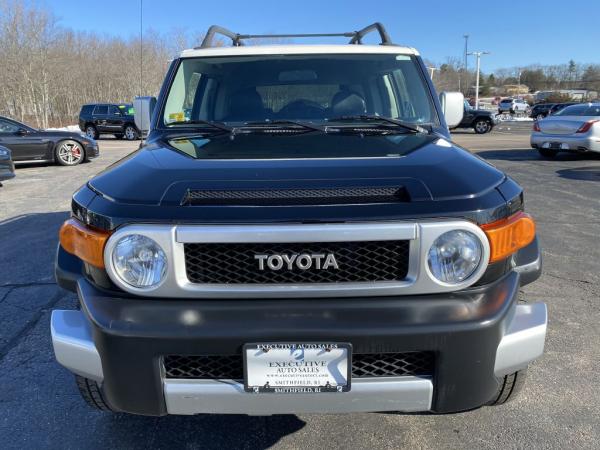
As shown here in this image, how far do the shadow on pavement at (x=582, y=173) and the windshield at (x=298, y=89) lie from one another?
8376 mm

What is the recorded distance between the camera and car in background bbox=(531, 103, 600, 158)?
12.1 metres

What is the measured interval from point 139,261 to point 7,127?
42.5ft

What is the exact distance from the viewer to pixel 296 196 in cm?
185

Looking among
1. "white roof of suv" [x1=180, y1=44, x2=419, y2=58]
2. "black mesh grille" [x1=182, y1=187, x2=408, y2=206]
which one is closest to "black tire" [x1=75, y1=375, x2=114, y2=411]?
"black mesh grille" [x1=182, y1=187, x2=408, y2=206]

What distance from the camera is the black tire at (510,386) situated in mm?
2160

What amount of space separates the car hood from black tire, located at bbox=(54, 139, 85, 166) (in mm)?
12123

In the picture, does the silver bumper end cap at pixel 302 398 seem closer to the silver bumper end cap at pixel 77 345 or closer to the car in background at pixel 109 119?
the silver bumper end cap at pixel 77 345

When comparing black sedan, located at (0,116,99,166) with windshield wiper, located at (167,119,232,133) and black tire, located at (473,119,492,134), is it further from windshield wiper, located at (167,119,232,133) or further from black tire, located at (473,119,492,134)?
black tire, located at (473,119,492,134)

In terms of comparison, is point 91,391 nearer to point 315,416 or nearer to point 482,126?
point 315,416

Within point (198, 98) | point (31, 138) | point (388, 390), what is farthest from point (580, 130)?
point (31, 138)

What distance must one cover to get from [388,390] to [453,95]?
7.30 ft

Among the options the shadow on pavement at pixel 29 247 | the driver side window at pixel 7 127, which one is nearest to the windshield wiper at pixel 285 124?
the shadow on pavement at pixel 29 247

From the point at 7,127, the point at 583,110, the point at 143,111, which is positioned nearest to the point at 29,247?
the point at 143,111

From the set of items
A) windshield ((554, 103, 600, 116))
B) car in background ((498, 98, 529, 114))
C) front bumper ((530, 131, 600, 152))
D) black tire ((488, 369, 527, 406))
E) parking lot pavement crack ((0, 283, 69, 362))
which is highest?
windshield ((554, 103, 600, 116))
